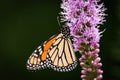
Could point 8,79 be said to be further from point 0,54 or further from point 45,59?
point 45,59

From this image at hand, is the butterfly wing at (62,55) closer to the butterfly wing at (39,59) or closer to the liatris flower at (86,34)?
the butterfly wing at (39,59)

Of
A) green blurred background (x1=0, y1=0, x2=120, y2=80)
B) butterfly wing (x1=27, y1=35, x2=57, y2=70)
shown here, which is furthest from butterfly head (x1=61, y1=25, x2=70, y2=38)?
green blurred background (x1=0, y1=0, x2=120, y2=80)

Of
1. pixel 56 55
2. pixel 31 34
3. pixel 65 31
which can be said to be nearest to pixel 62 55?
pixel 56 55

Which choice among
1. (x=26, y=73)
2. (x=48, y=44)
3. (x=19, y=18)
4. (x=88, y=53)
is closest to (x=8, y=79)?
(x=26, y=73)

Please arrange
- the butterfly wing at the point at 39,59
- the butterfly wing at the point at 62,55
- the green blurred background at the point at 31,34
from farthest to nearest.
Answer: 1. the green blurred background at the point at 31,34
2. the butterfly wing at the point at 62,55
3. the butterfly wing at the point at 39,59

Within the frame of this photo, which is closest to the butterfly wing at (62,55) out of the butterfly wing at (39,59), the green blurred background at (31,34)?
the butterfly wing at (39,59)

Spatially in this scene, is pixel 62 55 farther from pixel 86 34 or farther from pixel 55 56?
pixel 86 34
